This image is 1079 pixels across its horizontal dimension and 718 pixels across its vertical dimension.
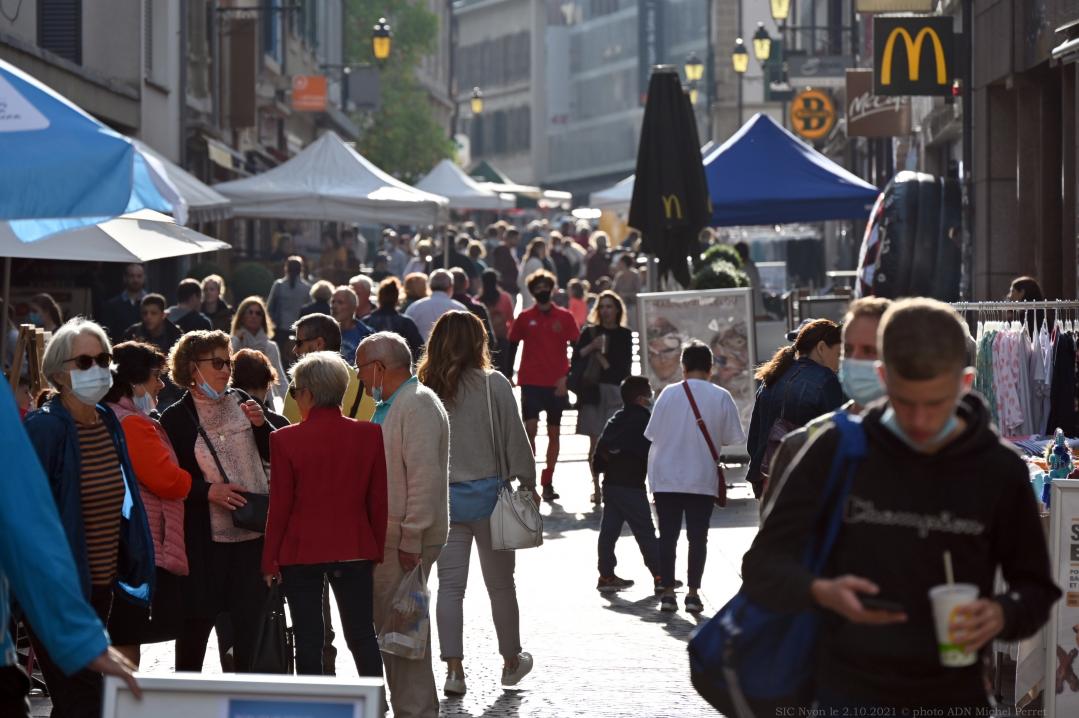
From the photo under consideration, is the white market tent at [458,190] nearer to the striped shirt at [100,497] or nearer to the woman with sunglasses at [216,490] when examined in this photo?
the woman with sunglasses at [216,490]

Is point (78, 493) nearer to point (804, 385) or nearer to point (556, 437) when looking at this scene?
point (804, 385)

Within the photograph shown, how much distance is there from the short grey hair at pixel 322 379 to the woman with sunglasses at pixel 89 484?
3.19 feet

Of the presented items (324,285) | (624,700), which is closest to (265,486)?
(624,700)

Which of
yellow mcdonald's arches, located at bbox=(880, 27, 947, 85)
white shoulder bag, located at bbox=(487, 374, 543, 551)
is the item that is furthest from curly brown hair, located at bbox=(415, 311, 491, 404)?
yellow mcdonald's arches, located at bbox=(880, 27, 947, 85)

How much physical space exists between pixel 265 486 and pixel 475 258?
2145 cm

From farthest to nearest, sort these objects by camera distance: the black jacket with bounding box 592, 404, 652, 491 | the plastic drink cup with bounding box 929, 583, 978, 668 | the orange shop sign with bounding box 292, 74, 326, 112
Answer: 1. the orange shop sign with bounding box 292, 74, 326, 112
2. the black jacket with bounding box 592, 404, 652, 491
3. the plastic drink cup with bounding box 929, 583, 978, 668

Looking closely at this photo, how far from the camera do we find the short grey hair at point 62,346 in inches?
261

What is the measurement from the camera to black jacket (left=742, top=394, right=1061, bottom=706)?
A: 4.04 m

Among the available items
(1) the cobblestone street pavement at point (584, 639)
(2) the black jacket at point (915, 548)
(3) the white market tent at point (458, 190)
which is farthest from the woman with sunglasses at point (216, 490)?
(3) the white market tent at point (458, 190)

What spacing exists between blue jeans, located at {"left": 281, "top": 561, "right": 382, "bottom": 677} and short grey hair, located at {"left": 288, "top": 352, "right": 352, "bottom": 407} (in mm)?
623

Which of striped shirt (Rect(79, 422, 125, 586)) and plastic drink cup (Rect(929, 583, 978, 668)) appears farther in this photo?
striped shirt (Rect(79, 422, 125, 586))

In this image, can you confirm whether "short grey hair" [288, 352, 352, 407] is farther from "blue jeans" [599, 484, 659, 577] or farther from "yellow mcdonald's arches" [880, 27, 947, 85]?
"yellow mcdonald's arches" [880, 27, 947, 85]

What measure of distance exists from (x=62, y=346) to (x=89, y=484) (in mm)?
461

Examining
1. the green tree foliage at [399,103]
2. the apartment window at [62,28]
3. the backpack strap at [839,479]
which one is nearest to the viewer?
the backpack strap at [839,479]
